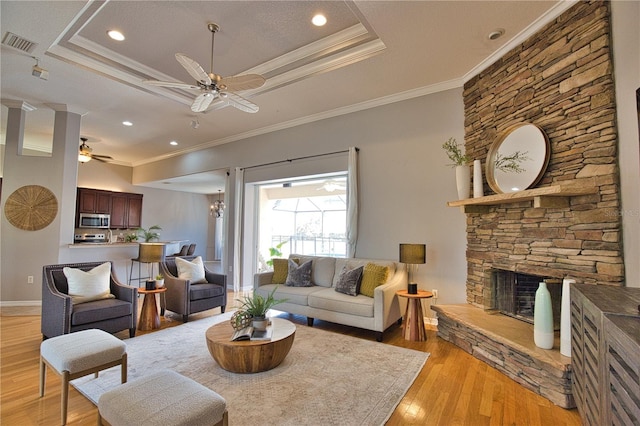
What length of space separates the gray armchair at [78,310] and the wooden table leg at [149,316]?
284 mm

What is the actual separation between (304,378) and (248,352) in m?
0.54

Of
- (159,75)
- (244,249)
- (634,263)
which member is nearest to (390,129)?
(634,263)

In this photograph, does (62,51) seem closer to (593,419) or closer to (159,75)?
(159,75)

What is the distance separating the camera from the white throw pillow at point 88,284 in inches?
135

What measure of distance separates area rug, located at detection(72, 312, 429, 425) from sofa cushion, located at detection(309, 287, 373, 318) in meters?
0.32

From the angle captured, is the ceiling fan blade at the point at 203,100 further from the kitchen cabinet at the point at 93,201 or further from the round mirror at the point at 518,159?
the kitchen cabinet at the point at 93,201

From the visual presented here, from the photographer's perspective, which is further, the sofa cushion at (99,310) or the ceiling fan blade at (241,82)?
the sofa cushion at (99,310)

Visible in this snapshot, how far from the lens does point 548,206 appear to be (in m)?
2.67

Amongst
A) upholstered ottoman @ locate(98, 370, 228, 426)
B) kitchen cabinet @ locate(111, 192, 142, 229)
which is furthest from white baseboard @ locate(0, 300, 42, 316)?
upholstered ottoman @ locate(98, 370, 228, 426)

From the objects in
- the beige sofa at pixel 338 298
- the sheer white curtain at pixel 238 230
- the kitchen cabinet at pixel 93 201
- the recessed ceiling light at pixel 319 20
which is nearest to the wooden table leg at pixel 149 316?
the beige sofa at pixel 338 298

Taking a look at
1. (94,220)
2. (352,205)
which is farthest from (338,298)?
(94,220)

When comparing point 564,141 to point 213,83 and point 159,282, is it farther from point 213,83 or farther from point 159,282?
point 159,282

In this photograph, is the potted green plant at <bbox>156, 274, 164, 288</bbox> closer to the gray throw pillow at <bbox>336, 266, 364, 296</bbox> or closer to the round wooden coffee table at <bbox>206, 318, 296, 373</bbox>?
the round wooden coffee table at <bbox>206, 318, 296, 373</bbox>

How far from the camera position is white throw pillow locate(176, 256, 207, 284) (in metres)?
4.54
